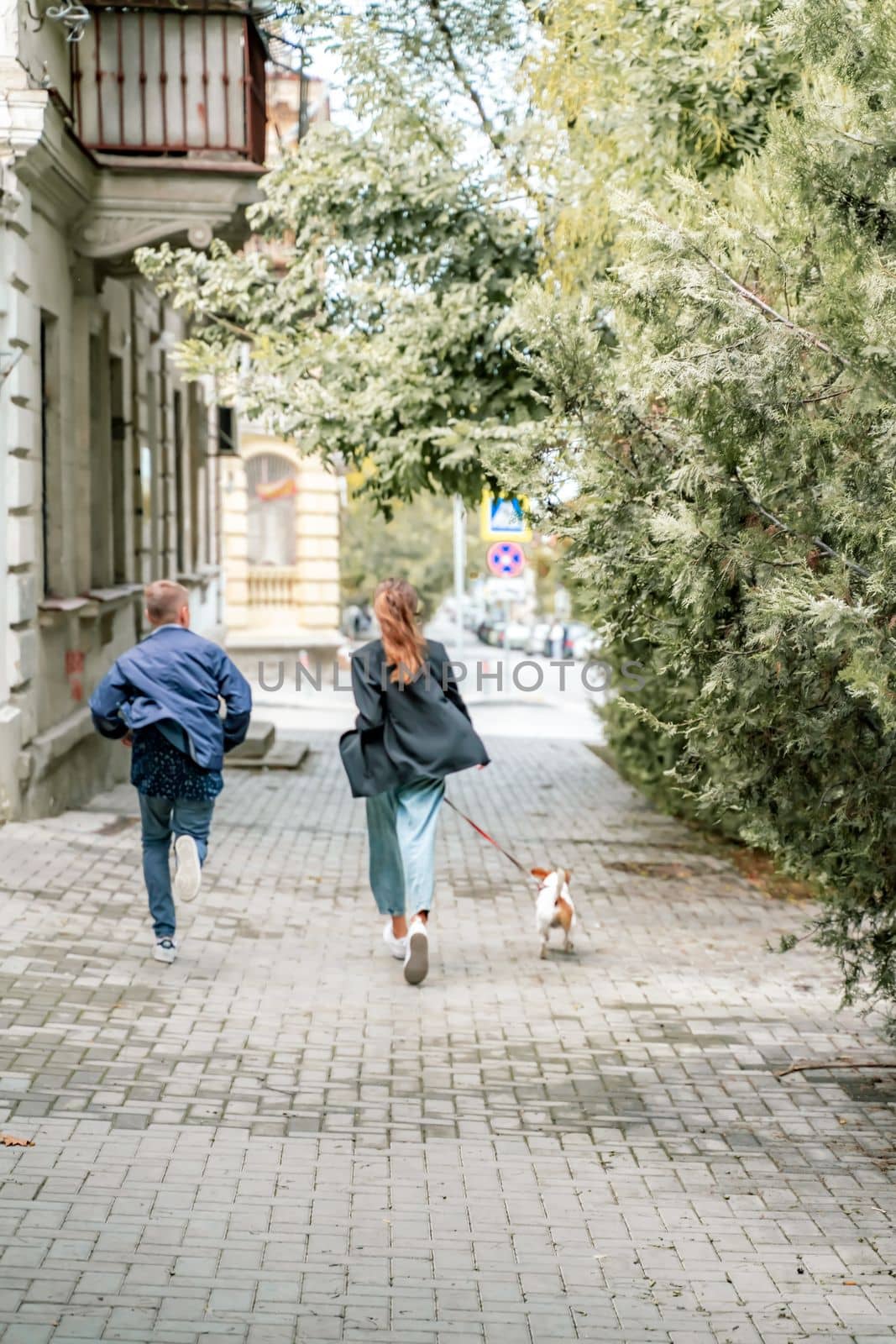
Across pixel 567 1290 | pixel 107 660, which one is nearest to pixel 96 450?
pixel 107 660

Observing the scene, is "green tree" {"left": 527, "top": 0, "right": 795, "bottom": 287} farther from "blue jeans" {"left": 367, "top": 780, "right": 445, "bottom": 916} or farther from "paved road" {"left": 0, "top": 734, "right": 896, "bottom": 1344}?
"paved road" {"left": 0, "top": 734, "right": 896, "bottom": 1344}

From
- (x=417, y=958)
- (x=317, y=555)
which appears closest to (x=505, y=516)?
(x=417, y=958)

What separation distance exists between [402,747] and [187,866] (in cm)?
113

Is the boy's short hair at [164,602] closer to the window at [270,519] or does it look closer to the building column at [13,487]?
the building column at [13,487]

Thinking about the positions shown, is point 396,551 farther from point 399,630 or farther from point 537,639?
point 399,630

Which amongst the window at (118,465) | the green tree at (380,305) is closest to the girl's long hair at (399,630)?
the green tree at (380,305)

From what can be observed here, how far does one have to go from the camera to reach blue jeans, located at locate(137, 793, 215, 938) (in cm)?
786

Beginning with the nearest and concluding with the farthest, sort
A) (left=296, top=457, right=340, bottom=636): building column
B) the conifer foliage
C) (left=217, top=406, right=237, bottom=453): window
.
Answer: the conifer foliage < (left=217, top=406, right=237, bottom=453): window < (left=296, top=457, right=340, bottom=636): building column

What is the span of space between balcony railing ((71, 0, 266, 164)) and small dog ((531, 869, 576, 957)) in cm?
710

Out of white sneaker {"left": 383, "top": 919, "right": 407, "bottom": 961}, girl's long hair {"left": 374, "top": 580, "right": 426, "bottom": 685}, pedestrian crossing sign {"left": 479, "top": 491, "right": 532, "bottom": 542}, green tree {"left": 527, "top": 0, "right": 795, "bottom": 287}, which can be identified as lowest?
white sneaker {"left": 383, "top": 919, "right": 407, "bottom": 961}

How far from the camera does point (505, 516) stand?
12.7m

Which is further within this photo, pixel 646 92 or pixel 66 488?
pixel 66 488

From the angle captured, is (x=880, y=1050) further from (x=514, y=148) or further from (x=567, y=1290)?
(x=514, y=148)

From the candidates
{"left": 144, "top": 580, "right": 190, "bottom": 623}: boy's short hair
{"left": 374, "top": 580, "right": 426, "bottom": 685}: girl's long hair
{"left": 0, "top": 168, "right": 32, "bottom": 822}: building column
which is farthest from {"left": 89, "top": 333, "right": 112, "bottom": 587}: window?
{"left": 374, "top": 580, "right": 426, "bottom": 685}: girl's long hair
